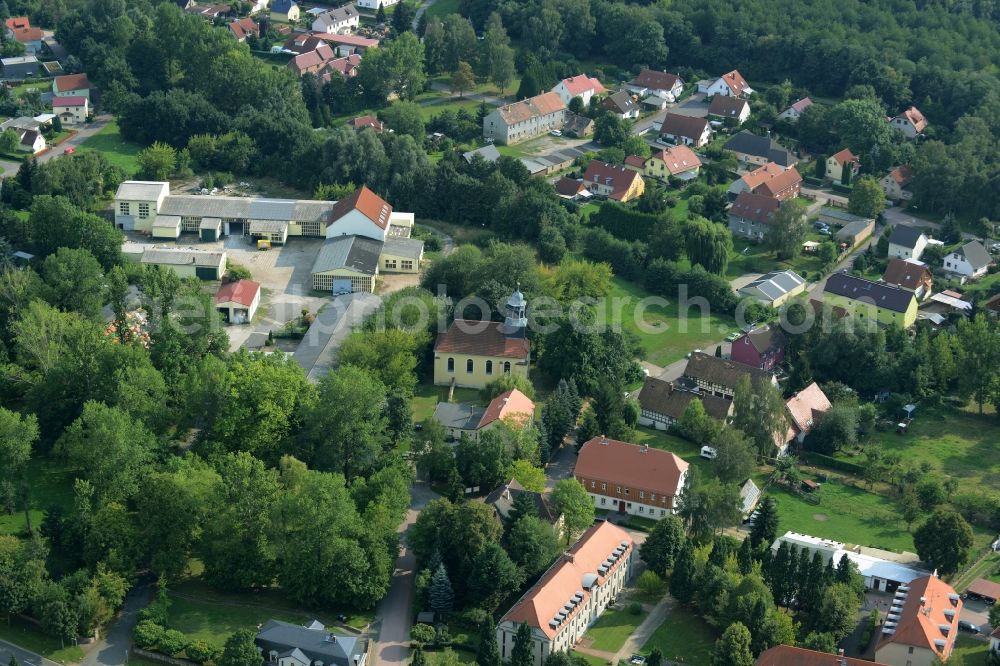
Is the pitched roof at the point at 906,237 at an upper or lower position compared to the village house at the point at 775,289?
upper

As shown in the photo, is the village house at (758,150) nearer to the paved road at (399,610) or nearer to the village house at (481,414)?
the village house at (481,414)

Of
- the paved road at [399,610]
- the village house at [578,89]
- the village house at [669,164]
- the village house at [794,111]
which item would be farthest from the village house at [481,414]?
the village house at [794,111]

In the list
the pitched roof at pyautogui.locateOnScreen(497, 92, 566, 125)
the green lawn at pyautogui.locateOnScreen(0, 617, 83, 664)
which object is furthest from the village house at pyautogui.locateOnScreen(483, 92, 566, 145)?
the green lawn at pyautogui.locateOnScreen(0, 617, 83, 664)

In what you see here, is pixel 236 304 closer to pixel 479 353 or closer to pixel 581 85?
pixel 479 353

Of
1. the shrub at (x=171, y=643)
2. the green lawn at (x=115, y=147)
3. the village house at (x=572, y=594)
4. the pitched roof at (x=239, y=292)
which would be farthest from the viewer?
the green lawn at (x=115, y=147)

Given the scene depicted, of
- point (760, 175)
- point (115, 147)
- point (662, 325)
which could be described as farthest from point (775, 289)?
point (115, 147)

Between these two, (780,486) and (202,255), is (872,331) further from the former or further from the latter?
(202,255)

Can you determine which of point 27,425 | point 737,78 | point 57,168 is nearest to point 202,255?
point 57,168
